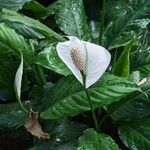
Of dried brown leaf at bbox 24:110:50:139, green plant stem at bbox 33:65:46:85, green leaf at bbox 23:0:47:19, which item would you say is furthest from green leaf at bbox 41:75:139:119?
green leaf at bbox 23:0:47:19

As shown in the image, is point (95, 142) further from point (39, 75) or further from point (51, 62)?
point (39, 75)

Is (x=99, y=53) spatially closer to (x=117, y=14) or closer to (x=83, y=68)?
(x=83, y=68)

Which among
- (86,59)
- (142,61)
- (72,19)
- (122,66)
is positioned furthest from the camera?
(72,19)

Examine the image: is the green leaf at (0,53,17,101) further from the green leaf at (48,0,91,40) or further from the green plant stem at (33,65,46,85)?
the green leaf at (48,0,91,40)

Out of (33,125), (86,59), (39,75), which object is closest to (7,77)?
(39,75)

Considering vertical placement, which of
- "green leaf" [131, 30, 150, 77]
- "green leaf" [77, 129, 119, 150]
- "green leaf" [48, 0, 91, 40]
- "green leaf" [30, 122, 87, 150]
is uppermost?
"green leaf" [48, 0, 91, 40]

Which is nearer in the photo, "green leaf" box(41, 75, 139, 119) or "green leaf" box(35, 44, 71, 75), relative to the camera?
"green leaf" box(41, 75, 139, 119)

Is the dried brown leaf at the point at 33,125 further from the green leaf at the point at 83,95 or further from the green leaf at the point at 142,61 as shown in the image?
the green leaf at the point at 142,61
